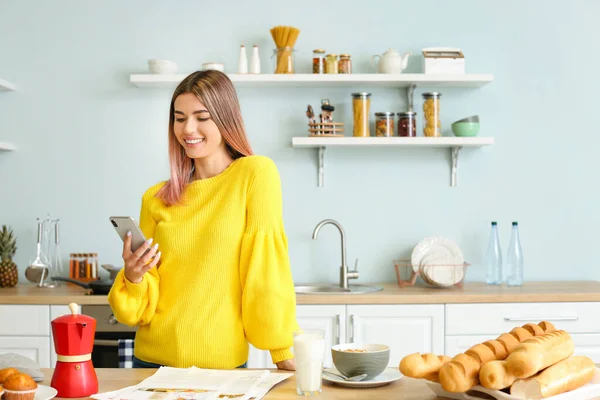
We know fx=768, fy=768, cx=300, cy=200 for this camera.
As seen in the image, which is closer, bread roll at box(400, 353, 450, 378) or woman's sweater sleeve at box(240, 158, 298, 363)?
bread roll at box(400, 353, 450, 378)

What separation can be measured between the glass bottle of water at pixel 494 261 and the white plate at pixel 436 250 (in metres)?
0.12

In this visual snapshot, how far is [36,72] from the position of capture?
3.71 meters

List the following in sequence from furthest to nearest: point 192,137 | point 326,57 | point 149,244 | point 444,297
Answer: point 326,57
point 444,297
point 192,137
point 149,244

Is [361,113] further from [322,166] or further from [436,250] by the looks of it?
[436,250]

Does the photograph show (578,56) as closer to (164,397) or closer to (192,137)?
(192,137)

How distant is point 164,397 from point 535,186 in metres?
2.74

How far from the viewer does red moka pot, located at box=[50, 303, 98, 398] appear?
149 cm

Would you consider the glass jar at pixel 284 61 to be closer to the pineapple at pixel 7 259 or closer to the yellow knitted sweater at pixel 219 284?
the pineapple at pixel 7 259

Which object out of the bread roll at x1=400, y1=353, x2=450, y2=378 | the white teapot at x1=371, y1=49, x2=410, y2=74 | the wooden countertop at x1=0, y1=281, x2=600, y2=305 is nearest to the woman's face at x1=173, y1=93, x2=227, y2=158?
the bread roll at x1=400, y1=353, x2=450, y2=378

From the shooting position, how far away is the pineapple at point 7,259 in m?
3.50

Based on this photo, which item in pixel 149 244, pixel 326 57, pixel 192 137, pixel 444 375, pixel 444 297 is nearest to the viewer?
pixel 444 375

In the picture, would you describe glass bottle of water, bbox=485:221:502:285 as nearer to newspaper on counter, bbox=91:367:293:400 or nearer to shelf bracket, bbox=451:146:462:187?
shelf bracket, bbox=451:146:462:187

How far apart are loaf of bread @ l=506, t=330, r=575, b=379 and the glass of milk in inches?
14.4

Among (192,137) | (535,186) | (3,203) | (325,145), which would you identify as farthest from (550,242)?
(3,203)
